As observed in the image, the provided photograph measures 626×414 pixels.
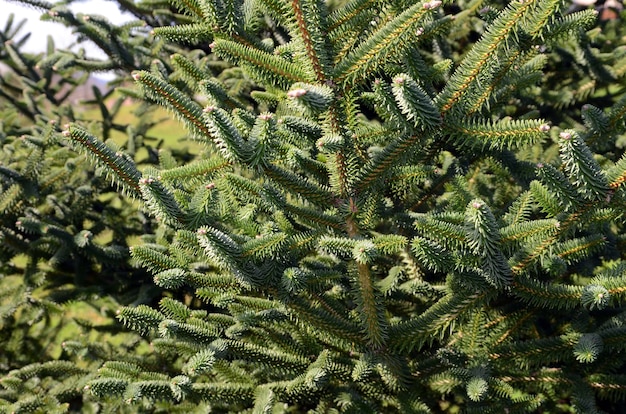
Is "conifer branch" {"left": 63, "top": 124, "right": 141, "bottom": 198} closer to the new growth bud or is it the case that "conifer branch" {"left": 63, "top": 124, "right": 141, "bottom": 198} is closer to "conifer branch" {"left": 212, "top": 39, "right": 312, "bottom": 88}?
"conifer branch" {"left": 212, "top": 39, "right": 312, "bottom": 88}

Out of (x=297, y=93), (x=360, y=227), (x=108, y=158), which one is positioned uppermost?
(x=297, y=93)

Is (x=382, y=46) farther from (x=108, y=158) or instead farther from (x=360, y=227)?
(x=108, y=158)

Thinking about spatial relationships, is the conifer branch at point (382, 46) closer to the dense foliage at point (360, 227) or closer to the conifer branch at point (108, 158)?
the dense foliage at point (360, 227)

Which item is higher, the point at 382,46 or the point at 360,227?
the point at 382,46

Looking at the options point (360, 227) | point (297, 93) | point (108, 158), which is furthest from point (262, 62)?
point (360, 227)

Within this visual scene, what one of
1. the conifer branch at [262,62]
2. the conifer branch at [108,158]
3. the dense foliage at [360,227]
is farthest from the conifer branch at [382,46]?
the conifer branch at [108,158]

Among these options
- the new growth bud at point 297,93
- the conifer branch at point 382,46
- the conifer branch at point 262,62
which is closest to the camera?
the new growth bud at point 297,93

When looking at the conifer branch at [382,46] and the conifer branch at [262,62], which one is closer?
the conifer branch at [382,46]

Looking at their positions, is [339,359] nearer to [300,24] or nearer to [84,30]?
[300,24]

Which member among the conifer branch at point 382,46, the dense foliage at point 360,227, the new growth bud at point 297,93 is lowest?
the dense foliage at point 360,227
